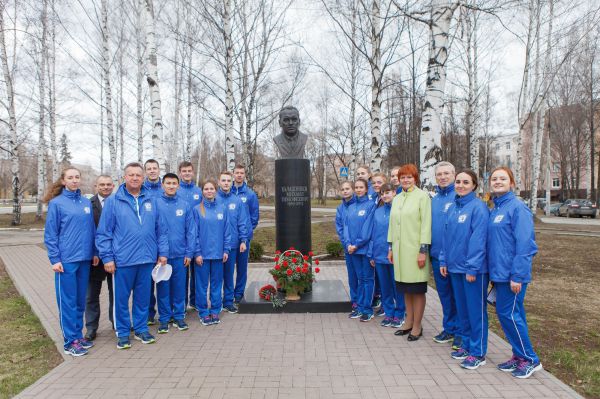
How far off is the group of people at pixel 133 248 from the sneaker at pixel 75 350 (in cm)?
1

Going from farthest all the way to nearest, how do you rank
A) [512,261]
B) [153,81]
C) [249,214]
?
[153,81] < [249,214] < [512,261]

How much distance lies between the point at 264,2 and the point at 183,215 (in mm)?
11549

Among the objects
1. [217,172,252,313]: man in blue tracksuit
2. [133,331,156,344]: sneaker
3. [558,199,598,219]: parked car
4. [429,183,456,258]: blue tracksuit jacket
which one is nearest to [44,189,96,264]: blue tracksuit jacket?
[133,331,156,344]: sneaker

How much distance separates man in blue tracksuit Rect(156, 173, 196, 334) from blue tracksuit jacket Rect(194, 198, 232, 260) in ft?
0.47

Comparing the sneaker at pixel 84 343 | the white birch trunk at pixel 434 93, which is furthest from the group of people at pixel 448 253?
the sneaker at pixel 84 343

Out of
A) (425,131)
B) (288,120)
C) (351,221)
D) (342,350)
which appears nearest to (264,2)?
(288,120)

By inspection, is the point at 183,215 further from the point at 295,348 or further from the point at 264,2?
the point at 264,2

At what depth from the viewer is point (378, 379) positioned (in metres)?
3.63

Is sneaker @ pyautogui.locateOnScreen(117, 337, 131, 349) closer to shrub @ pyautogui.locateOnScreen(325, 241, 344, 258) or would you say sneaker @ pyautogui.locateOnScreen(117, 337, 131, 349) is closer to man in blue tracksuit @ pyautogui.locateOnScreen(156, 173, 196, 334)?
man in blue tracksuit @ pyautogui.locateOnScreen(156, 173, 196, 334)

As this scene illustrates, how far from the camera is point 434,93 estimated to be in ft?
22.5

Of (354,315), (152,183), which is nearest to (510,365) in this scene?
(354,315)

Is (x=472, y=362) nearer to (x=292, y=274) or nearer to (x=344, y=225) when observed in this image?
(x=344, y=225)

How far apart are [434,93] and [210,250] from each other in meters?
4.70

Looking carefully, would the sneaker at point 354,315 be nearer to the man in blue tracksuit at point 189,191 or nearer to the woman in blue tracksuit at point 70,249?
the man in blue tracksuit at point 189,191
